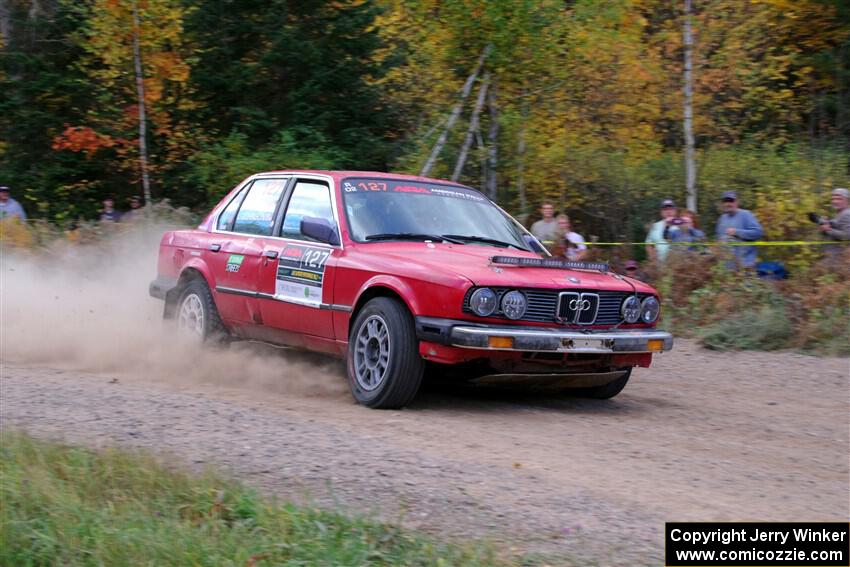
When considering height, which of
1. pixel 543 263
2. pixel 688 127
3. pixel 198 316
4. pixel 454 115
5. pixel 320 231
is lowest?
pixel 198 316

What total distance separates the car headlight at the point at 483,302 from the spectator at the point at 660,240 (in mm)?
6440

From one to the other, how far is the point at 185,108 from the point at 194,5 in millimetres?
2276

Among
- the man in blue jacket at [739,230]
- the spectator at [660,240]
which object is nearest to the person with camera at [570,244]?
the spectator at [660,240]

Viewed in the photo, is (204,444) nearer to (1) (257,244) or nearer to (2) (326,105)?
(1) (257,244)

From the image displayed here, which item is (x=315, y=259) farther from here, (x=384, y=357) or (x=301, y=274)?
(x=384, y=357)

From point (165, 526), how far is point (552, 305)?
3.23 m

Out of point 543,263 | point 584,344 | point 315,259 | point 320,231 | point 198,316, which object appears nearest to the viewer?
point 584,344

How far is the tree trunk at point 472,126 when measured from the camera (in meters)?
16.8

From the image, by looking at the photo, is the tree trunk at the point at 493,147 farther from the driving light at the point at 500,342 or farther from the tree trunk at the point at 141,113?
the driving light at the point at 500,342

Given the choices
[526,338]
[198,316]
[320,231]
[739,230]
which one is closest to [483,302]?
[526,338]

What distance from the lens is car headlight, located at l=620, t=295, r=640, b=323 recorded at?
708 cm

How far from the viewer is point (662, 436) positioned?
6336 mm

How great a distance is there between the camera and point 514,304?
6578 millimetres

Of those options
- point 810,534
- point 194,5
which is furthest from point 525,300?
point 194,5
